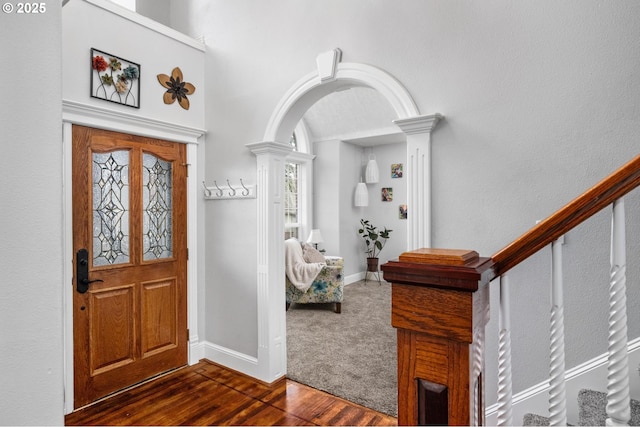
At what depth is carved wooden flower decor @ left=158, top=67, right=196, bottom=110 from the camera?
3.01 metres

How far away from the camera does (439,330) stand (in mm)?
744

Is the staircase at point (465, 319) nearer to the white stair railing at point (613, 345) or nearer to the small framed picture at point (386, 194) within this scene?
the white stair railing at point (613, 345)

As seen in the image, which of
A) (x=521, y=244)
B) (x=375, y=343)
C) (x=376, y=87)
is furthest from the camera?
(x=375, y=343)

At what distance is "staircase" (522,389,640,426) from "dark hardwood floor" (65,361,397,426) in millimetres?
1141

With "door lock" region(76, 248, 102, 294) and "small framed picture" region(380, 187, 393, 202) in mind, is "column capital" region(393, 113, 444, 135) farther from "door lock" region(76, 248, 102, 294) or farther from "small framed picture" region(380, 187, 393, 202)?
"small framed picture" region(380, 187, 393, 202)

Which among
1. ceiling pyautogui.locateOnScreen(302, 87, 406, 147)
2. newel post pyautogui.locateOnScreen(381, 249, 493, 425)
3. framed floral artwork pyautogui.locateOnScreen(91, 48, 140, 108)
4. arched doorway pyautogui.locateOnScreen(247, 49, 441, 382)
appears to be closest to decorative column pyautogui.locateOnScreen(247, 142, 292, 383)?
arched doorway pyautogui.locateOnScreen(247, 49, 441, 382)

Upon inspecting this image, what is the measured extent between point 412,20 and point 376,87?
44cm

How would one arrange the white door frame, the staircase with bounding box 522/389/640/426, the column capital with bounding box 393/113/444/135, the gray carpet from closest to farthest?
the staircase with bounding box 522/389/640/426, the column capital with bounding box 393/113/444/135, the white door frame, the gray carpet

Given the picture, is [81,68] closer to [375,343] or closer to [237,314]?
[237,314]

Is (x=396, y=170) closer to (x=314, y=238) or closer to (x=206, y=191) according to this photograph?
(x=314, y=238)

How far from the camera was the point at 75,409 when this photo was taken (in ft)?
8.18

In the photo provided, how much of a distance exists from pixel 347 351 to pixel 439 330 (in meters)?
2.90

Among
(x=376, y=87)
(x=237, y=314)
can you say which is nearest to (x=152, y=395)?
(x=237, y=314)

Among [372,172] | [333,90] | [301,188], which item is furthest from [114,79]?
[372,172]
